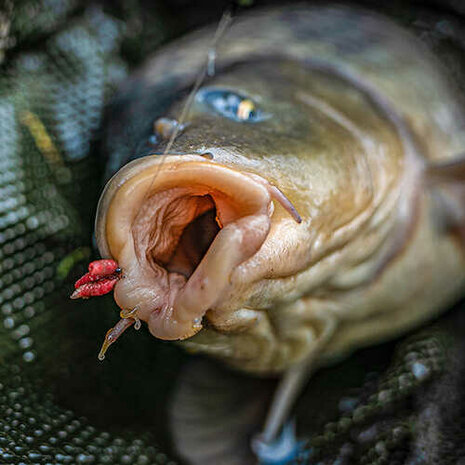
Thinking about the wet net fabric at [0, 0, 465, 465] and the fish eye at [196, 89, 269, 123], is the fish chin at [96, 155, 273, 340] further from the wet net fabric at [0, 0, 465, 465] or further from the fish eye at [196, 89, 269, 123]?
the wet net fabric at [0, 0, 465, 465]

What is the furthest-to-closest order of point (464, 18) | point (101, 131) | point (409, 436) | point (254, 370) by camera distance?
point (464, 18), point (101, 131), point (254, 370), point (409, 436)

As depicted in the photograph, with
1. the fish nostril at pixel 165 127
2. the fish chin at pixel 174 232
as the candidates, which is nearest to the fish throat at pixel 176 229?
the fish chin at pixel 174 232

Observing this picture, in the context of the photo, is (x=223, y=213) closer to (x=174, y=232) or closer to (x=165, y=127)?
(x=174, y=232)

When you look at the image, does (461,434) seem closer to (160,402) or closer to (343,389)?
(343,389)

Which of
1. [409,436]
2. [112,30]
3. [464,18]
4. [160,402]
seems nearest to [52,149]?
[112,30]

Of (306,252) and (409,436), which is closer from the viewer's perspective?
(306,252)

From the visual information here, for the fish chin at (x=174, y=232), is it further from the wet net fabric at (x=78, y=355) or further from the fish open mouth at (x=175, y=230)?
the wet net fabric at (x=78, y=355)

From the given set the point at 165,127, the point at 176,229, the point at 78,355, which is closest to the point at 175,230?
the point at 176,229

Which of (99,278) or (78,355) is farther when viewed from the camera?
(78,355)
